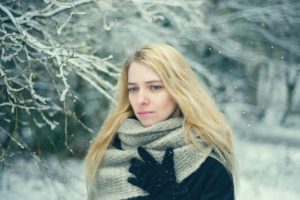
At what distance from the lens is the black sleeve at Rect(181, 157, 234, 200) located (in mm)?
1887

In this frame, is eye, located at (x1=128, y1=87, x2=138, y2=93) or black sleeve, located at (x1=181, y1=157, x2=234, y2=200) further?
eye, located at (x1=128, y1=87, x2=138, y2=93)

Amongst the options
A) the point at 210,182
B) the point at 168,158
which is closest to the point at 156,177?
the point at 168,158

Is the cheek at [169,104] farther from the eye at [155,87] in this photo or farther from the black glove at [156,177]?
the black glove at [156,177]

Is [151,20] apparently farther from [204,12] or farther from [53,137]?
[53,137]

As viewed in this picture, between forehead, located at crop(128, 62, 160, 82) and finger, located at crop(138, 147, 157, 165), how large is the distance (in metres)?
0.26

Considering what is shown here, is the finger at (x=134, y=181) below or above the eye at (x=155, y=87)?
below

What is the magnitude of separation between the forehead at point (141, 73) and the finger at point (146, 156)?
0.26 metres

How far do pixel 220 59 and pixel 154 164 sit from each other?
292 centimetres

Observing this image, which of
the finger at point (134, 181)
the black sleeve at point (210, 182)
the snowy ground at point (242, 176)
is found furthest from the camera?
the snowy ground at point (242, 176)

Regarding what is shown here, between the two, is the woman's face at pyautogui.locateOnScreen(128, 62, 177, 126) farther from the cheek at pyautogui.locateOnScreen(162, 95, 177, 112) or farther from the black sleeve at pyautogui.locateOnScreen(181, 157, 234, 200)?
the black sleeve at pyautogui.locateOnScreen(181, 157, 234, 200)

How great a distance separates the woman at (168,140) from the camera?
1.91 metres

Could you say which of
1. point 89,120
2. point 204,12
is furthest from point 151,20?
point 89,120

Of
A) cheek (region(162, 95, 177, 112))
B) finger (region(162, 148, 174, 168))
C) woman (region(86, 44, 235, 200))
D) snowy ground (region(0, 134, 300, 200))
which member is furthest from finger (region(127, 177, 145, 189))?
snowy ground (region(0, 134, 300, 200))

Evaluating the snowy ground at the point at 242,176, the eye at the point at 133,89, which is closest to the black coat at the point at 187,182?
the eye at the point at 133,89
